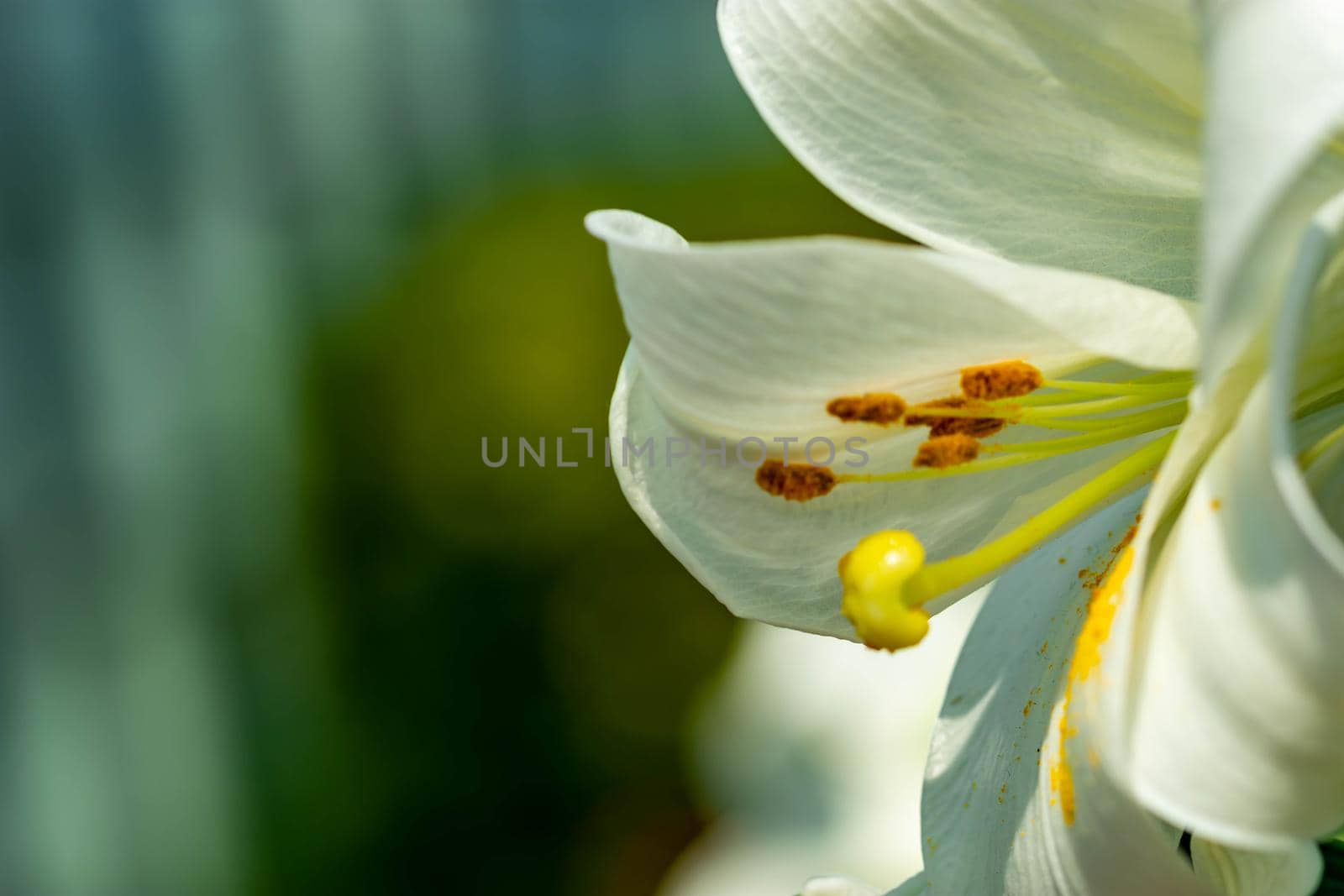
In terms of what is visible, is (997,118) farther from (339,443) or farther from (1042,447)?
(339,443)

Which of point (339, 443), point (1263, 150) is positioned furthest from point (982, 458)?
point (339, 443)

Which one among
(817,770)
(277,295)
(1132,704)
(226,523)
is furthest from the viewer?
(277,295)

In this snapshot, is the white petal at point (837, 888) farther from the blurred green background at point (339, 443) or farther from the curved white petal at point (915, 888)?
the blurred green background at point (339, 443)

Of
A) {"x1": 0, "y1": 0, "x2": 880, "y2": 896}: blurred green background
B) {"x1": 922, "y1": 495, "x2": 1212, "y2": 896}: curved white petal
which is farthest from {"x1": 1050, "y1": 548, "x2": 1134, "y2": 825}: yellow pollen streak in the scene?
{"x1": 0, "y1": 0, "x2": 880, "y2": 896}: blurred green background

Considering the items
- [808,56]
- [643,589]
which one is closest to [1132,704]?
[808,56]

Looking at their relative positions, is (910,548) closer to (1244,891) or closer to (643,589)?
(1244,891)

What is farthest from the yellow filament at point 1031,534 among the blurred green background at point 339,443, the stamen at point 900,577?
the blurred green background at point 339,443

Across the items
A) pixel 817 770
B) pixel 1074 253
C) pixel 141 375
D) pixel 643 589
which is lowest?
pixel 643 589
